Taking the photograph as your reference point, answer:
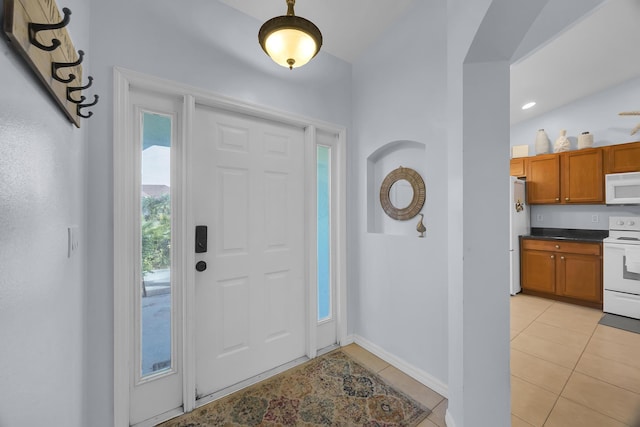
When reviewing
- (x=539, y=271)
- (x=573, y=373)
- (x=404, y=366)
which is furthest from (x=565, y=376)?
(x=539, y=271)

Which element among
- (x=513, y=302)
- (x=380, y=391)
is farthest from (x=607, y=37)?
(x=380, y=391)

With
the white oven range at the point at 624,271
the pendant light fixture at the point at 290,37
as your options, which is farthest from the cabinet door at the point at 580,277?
the pendant light fixture at the point at 290,37

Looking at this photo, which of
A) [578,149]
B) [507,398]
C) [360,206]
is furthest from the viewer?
[578,149]

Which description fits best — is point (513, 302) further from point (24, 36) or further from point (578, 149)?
point (24, 36)

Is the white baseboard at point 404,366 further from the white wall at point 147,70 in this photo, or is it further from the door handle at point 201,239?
the white wall at point 147,70

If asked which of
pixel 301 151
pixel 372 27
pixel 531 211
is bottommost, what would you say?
pixel 531 211

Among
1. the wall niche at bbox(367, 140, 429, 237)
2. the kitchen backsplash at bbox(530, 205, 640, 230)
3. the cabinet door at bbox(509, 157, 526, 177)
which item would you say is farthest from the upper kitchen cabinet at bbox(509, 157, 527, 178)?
the wall niche at bbox(367, 140, 429, 237)

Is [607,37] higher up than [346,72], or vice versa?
[607,37]

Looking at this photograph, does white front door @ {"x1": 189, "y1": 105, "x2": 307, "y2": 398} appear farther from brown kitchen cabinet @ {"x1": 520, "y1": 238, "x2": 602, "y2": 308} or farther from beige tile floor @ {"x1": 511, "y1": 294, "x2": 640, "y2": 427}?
brown kitchen cabinet @ {"x1": 520, "y1": 238, "x2": 602, "y2": 308}

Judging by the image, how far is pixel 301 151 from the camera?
2.32 meters

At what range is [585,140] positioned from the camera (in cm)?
381

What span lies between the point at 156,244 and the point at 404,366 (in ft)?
7.00

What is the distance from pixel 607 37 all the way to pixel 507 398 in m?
3.76

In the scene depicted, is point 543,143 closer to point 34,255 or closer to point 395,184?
point 395,184
